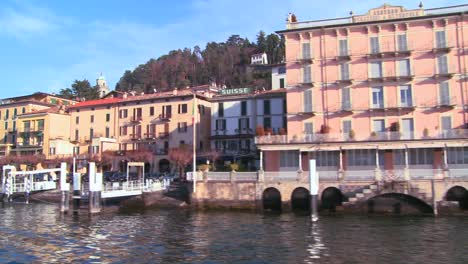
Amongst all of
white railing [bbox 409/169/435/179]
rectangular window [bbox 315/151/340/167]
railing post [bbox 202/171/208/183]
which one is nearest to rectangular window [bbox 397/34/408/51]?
rectangular window [bbox 315/151/340/167]

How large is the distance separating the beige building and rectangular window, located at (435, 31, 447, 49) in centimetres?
3445

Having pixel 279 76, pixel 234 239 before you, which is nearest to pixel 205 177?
pixel 234 239

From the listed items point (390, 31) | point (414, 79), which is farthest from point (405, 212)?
point (390, 31)

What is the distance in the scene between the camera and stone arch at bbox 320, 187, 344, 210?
4275cm

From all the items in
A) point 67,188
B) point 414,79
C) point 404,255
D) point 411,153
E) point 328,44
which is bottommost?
point 404,255

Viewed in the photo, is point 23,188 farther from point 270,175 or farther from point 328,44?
point 328,44

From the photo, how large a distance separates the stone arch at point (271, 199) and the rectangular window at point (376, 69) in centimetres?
1708

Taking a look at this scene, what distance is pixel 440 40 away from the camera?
48.3 meters

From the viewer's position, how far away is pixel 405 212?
39219mm

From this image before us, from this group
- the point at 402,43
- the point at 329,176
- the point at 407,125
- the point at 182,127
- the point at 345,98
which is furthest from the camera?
the point at 182,127

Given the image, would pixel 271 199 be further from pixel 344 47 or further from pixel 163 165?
pixel 163 165

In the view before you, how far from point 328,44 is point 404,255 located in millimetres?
33499

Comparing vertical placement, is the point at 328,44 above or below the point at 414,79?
above

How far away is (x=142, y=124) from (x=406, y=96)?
41396 millimetres
